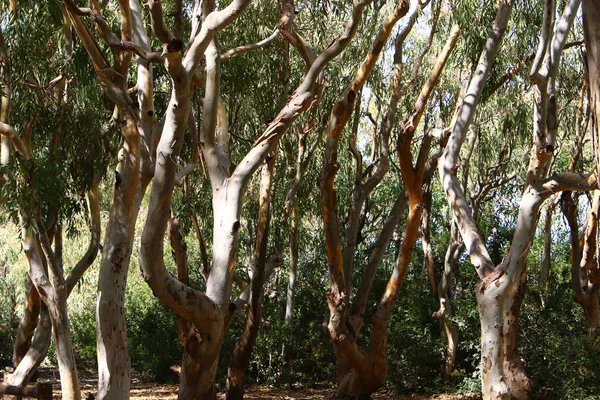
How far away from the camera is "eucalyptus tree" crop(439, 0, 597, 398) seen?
22.8 feet

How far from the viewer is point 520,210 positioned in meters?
7.11

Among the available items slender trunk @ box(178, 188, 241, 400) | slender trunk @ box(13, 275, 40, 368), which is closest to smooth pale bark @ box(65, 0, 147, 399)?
slender trunk @ box(178, 188, 241, 400)

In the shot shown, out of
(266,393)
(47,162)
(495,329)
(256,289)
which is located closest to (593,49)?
(495,329)

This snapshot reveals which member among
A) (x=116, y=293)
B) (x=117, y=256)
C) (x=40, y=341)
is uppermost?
(x=117, y=256)

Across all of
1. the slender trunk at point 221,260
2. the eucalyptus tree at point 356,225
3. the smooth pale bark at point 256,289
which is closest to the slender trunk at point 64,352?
the smooth pale bark at point 256,289

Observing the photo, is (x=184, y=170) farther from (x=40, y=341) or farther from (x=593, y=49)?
(x=593, y=49)

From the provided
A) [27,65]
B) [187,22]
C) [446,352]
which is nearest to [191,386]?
[27,65]

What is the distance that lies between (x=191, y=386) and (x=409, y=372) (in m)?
6.87

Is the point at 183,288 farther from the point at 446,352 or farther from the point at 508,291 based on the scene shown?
the point at 446,352

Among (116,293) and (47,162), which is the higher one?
(47,162)

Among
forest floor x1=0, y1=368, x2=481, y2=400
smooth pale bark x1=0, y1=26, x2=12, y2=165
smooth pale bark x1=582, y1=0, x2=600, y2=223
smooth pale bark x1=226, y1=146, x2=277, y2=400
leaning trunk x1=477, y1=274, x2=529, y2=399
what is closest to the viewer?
smooth pale bark x1=582, y1=0, x2=600, y2=223

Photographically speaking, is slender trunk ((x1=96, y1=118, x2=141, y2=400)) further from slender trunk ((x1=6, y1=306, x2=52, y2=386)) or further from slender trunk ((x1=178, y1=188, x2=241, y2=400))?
slender trunk ((x1=6, y1=306, x2=52, y2=386))

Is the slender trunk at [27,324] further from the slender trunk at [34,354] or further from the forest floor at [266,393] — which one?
the forest floor at [266,393]

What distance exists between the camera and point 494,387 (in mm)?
7027
